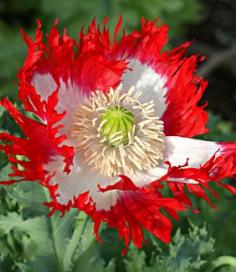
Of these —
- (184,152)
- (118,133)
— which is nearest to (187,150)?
(184,152)

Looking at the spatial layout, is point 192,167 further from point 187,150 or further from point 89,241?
point 89,241

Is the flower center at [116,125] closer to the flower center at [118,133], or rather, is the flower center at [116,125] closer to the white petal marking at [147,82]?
the flower center at [118,133]

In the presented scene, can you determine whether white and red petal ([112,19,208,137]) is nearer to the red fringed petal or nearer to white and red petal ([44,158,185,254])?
the red fringed petal

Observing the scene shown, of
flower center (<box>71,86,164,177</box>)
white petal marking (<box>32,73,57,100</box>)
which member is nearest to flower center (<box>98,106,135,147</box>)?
flower center (<box>71,86,164,177</box>)

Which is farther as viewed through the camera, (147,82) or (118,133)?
(147,82)

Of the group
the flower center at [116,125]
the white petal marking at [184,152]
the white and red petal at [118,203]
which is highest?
the flower center at [116,125]

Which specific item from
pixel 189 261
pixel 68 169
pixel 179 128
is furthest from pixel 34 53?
pixel 189 261

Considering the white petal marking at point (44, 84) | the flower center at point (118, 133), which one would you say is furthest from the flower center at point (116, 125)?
the white petal marking at point (44, 84)
